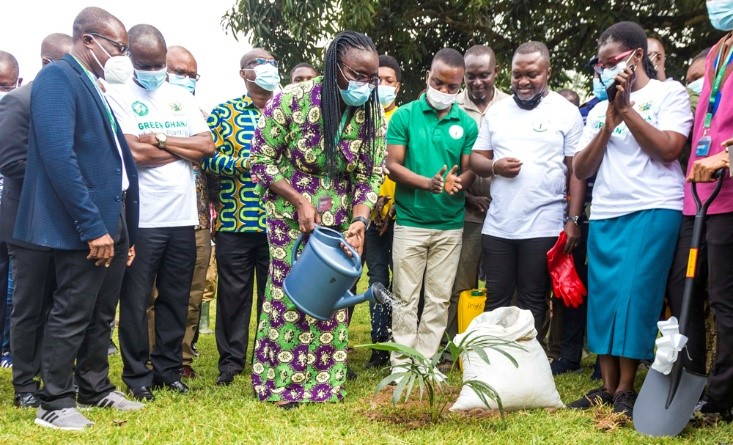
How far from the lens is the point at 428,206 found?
5.51 meters

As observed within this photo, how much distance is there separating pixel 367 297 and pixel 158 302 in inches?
64.7

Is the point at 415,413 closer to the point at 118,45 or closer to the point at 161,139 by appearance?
the point at 161,139

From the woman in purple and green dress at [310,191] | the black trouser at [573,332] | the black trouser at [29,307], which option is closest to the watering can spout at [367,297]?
the woman in purple and green dress at [310,191]

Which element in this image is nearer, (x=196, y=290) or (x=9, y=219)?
(x=9, y=219)

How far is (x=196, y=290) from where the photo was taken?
596 centimetres

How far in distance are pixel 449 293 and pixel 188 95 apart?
2.21 metres

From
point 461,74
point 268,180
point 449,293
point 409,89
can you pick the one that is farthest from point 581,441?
point 409,89

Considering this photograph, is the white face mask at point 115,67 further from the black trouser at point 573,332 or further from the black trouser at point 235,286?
the black trouser at point 573,332

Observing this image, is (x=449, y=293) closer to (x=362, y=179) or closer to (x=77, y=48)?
(x=362, y=179)

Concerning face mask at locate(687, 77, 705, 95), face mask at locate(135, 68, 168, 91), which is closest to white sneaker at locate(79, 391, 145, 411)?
face mask at locate(135, 68, 168, 91)

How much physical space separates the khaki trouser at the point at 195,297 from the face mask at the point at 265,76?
3.65ft

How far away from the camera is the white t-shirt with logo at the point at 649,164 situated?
169 inches

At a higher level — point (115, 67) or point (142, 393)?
point (115, 67)

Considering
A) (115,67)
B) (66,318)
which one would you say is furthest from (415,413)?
(115,67)
